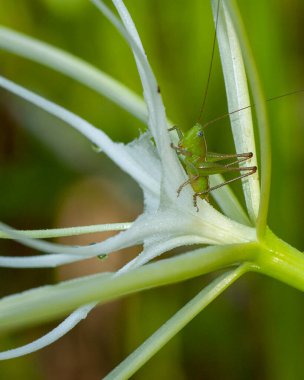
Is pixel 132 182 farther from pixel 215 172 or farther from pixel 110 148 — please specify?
pixel 110 148

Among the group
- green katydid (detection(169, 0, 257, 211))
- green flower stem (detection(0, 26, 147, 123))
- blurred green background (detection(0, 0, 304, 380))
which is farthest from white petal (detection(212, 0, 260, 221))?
blurred green background (detection(0, 0, 304, 380))

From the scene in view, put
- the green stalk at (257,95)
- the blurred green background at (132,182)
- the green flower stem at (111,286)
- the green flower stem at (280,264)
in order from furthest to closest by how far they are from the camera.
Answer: the blurred green background at (132,182)
the green flower stem at (280,264)
the green stalk at (257,95)
the green flower stem at (111,286)

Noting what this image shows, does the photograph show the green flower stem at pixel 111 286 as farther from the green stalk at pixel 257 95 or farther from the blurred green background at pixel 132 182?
the blurred green background at pixel 132 182

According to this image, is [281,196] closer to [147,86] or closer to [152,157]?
[152,157]

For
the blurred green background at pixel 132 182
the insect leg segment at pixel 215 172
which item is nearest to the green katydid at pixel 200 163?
the insect leg segment at pixel 215 172

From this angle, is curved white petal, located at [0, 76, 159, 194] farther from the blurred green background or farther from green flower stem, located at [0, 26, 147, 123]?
the blurred green background

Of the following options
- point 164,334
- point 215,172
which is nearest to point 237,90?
point 215,172
